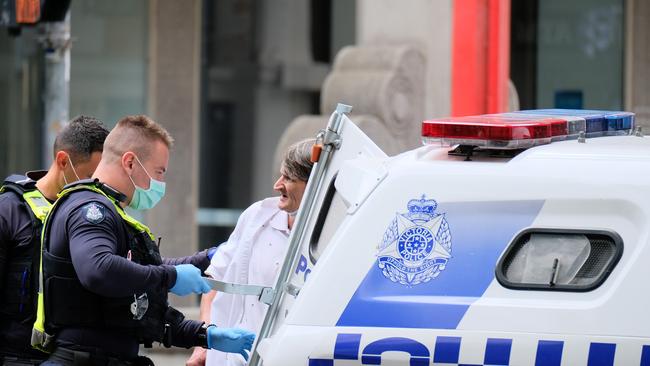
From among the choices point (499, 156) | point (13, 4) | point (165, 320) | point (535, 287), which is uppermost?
point (13, 4)

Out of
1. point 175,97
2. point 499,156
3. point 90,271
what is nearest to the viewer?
point 499,156

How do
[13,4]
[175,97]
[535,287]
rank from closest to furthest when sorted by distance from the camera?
[535,287], [13,4], [175,97]

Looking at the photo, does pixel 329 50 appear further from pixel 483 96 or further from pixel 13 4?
pixel 13 4

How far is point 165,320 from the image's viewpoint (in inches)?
179

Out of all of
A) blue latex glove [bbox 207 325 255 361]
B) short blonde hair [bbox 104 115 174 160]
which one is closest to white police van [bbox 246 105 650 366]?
→ blue latex glove [bbox 207 325 255 361]

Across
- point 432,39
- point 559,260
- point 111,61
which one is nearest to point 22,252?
point 559,260

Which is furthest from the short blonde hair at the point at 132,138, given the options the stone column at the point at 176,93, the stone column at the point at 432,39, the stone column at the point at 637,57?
the stone column at the point at 637,57

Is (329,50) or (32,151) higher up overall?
(329,50)

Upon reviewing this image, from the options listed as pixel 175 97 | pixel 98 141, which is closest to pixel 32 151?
pixel 175 97

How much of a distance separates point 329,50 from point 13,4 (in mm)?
5978

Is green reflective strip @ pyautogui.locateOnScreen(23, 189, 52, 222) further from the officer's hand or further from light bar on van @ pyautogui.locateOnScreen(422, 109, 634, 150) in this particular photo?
light bar on van @ pyautogui.locateOnScreen(422, 109, 634, 150)

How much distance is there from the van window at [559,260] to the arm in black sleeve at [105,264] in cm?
134

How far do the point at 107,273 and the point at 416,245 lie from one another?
3.79ft

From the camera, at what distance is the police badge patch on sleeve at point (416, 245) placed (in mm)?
3359
